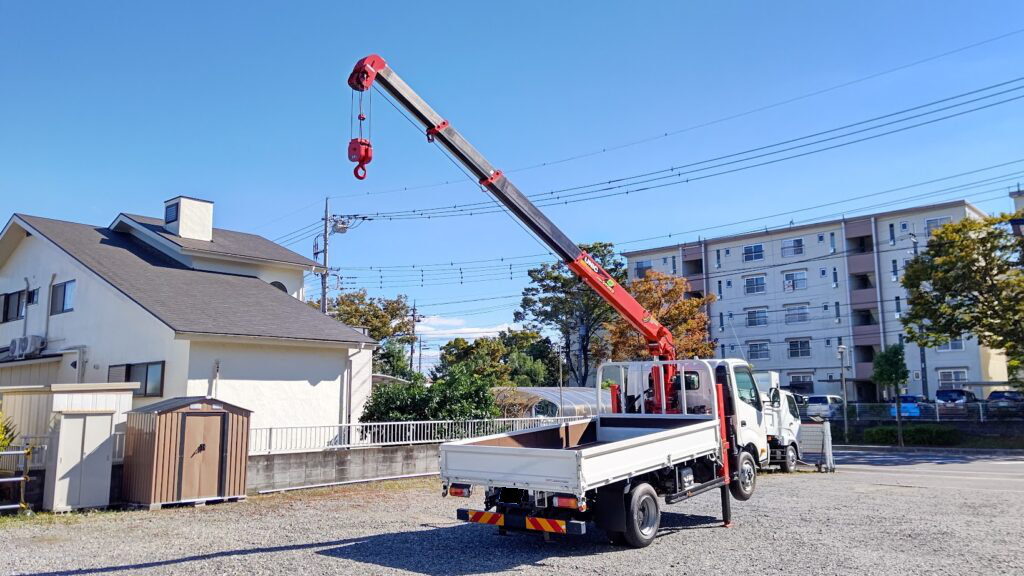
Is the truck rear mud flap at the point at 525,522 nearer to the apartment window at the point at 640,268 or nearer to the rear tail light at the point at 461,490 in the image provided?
the rear tail light at the point at 461,490

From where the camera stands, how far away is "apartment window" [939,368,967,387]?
42375mm

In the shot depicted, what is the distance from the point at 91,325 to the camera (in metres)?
19.0

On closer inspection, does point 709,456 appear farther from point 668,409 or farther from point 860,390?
point 860,390

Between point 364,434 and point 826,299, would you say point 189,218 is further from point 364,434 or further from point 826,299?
point 826,299

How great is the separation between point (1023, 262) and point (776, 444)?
15839 mm

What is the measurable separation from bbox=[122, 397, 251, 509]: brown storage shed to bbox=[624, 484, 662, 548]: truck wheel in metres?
8.31

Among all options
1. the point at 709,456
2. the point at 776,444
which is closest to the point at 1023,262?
the point at 776,444

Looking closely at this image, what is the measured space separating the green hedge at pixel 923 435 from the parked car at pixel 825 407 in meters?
3.69

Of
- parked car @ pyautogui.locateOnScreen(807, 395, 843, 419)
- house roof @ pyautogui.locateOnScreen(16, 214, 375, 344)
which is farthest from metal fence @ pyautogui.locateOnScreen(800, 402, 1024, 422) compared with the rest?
house roof @ pyautogui.locateOnScreen(16, 214, 375, 344)

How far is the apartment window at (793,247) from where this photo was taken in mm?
48688

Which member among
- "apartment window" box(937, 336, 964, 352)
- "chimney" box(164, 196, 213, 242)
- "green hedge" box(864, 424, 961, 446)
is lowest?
"green hedge" box(864, 424, 961, 446)

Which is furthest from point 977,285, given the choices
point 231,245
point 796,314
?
point 231,245

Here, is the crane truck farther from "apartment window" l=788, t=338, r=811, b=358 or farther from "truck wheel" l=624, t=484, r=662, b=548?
"apartment window" l=788, t=338, r=811, b=358

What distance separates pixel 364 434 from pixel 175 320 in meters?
5.17
